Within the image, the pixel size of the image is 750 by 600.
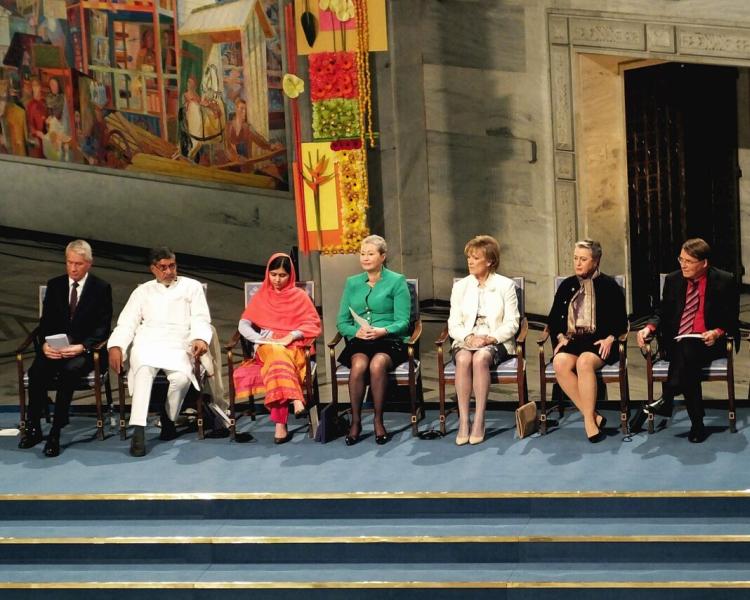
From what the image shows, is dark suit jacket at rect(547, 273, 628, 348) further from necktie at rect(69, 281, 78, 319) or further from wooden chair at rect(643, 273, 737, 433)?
necktie at rect(69, 281, 78, 319)

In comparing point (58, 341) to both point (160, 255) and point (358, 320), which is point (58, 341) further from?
point (358, 320)

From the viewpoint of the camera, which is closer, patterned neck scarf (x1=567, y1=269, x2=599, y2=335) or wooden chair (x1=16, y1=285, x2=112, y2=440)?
patterned neck scarf (x1=567, y1=269, x2=599, y2=335)

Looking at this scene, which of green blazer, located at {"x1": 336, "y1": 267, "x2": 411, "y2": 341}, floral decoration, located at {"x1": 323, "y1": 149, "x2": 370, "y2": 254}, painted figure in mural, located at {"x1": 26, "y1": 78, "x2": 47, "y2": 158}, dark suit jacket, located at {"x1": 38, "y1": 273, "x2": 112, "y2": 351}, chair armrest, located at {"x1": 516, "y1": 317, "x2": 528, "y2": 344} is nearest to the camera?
chair armrest, located at {"x1": 516, "y1": 317, "x2": 528, "y2": 344}

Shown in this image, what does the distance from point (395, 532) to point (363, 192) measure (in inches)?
100

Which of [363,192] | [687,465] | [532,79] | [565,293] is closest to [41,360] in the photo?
[363,192]

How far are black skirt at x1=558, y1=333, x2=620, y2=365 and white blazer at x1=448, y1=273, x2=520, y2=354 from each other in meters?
0.32

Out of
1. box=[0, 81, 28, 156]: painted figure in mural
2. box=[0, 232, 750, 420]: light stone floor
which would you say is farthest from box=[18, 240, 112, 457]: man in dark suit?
box=[0, 81, 28, 156]: painted figure in mural

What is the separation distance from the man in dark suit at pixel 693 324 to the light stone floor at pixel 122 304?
0.87 m

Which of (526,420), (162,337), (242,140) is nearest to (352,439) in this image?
(526,420)

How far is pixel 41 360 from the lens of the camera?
26.6 ft

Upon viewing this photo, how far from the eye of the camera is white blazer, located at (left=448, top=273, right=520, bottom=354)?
8.00 meters

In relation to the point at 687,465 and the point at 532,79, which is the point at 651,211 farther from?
the point at 687,465

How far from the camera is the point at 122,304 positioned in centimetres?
1218

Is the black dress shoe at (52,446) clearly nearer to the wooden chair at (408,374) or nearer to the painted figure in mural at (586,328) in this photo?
the wooden chair at (408,374)
